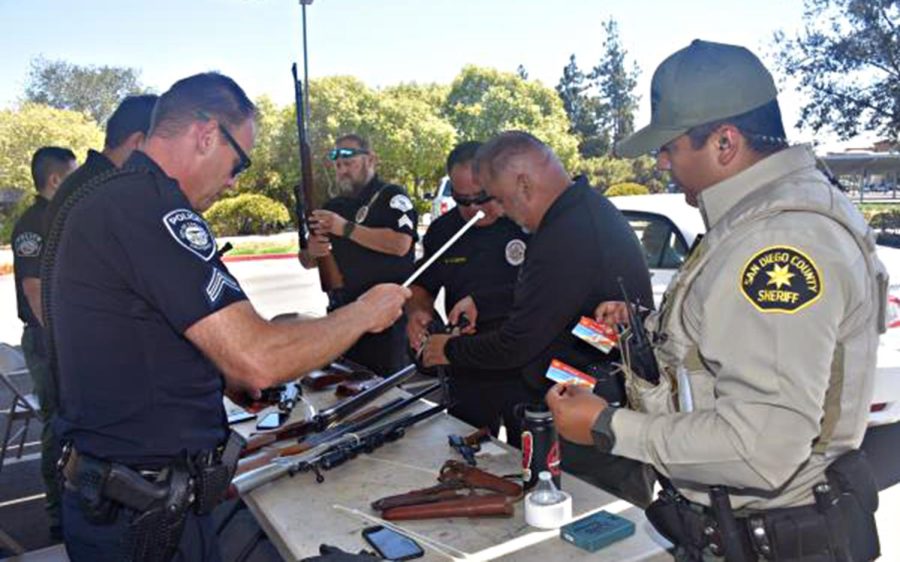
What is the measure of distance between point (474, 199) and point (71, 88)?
169 feet

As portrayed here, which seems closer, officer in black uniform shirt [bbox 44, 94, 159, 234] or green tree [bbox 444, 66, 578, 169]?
officer in black uniform shirt [bbox 44, 94, 159, 234]

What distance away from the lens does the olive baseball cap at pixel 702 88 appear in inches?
55.6

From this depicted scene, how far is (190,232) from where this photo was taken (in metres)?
1.58

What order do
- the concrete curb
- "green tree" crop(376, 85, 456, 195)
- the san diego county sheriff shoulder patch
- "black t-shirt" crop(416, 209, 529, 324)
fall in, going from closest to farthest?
the san diego county sheriff shoulder patch, "black t-shirt" crop(416, 209, 529, 324), the concrete curb, "green tree" crop(376, 85, 456, 195)

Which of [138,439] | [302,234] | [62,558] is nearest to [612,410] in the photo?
[138,439]

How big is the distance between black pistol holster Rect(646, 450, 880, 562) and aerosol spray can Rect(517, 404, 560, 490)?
474 mm

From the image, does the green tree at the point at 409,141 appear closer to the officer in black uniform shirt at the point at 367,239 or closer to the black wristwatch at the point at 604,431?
the officer in black uniform shirt at the point at 367,239

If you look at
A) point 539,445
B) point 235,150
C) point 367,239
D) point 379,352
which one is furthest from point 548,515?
point 367,239

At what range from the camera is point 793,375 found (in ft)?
4.00

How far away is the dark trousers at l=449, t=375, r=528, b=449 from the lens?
2943mm

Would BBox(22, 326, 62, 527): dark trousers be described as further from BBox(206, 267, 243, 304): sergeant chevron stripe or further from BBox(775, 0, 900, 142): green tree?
BBox(775, 0, 900, 142): green tree

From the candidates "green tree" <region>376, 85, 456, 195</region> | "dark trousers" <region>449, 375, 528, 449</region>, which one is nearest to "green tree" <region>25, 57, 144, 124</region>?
"green tree" <region>376, 85, 456, 195</region>

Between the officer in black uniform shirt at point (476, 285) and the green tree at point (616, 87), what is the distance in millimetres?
56029

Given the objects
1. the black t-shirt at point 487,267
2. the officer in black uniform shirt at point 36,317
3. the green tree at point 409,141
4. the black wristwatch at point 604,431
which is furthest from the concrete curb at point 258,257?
the black wristwatch at point 604,431
